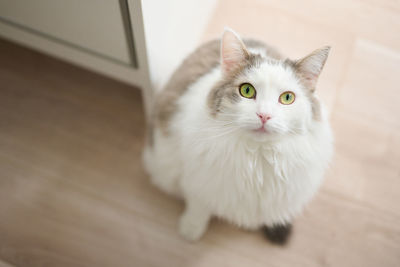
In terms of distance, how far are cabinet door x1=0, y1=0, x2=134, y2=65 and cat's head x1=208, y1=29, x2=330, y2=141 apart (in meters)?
0.34

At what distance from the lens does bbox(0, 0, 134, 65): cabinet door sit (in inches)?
35.1

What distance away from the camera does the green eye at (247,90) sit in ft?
2.40

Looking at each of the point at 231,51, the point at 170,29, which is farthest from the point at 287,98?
the point at 170,29

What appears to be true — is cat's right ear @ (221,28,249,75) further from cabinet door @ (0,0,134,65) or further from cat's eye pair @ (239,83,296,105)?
cabinet door @ (0,0,134,65)

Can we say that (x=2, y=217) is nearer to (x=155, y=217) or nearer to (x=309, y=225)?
(x=155, y=217)

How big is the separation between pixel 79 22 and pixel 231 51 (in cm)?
48

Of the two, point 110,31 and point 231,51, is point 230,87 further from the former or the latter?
point 110,31

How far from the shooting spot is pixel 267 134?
707mm

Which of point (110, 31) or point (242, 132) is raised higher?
point (110, 31)

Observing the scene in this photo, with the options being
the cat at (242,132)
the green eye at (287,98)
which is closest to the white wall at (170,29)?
the cat at (242,132)

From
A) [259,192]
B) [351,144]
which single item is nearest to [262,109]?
[259,192]

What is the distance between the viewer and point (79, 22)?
956 mm

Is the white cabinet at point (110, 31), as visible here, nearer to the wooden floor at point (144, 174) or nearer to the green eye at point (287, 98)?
the wooden floor at point (144, 174)

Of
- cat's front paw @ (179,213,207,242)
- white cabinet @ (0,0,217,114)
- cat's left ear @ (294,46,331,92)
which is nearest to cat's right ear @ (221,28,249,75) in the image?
cat's left ear @ (294,46,331,92)
